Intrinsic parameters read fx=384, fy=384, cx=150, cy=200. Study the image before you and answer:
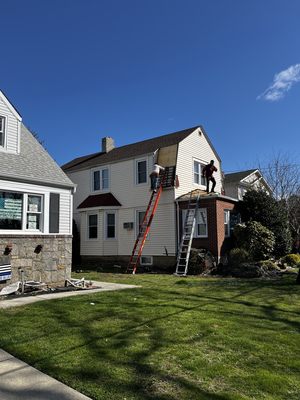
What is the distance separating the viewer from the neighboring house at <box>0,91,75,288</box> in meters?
12.3

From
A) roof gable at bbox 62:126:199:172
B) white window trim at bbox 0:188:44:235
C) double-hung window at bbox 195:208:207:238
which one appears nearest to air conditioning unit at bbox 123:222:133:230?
roof gable at bbox 62:126:199:172

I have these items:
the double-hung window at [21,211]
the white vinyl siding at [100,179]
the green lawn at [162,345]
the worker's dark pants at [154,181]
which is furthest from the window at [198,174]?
the green lawn at [162,345]

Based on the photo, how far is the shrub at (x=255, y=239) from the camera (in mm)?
19391

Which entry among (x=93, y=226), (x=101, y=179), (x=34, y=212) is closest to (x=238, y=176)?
(x=101, y=179)

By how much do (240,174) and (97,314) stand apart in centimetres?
2695

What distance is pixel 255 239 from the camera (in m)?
19.5

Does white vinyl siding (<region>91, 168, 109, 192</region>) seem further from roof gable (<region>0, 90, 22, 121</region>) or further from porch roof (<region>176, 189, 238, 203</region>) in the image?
roof gable (<region>0, 90, 22, 121</region>)

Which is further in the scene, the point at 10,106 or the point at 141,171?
the point at 141,171

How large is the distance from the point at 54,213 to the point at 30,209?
3.05 ft

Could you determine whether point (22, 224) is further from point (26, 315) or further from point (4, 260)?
point (26, 315)

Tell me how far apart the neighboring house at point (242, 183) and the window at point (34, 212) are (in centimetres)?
1843

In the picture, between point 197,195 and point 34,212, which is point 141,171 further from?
point 34,212

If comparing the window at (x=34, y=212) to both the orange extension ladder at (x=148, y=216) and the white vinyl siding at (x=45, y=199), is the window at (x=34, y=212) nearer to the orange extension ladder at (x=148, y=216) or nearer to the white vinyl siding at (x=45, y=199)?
the white vinyl siding at (x=45, y=199)

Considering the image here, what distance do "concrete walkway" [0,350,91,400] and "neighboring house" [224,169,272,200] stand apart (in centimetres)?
2507
